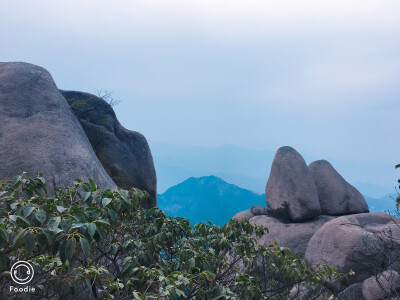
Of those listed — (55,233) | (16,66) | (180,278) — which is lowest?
(180,278)

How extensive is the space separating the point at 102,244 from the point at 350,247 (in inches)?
370

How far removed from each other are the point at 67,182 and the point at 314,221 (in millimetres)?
12180

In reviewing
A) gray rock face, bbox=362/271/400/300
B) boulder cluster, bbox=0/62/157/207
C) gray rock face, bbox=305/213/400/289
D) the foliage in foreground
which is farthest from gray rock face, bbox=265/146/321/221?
the foliage in foreground

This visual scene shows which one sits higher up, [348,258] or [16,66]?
[16,66]

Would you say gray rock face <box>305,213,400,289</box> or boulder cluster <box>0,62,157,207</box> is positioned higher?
boulder cluster <box>0,62,157,207</box>

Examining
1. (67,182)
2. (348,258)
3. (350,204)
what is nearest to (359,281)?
(348,258)

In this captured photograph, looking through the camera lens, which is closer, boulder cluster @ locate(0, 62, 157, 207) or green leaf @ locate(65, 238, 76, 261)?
green leaf @ locate(65, 238, 76, 261)

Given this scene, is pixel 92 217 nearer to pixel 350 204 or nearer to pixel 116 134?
pixel 116 134

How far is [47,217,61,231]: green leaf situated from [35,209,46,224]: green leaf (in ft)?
0.21

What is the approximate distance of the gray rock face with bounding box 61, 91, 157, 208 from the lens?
12.8 metres

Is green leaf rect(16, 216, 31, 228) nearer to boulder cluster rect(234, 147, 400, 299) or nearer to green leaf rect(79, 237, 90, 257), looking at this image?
green leaf rect(79, 237, 90, 257)

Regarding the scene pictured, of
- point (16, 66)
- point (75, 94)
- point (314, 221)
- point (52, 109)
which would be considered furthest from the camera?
point (314, 221)

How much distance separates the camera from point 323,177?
18.3 meters

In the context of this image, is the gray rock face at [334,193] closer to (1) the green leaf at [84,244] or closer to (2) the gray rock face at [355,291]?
(2) the gray rock face at [355,291]
